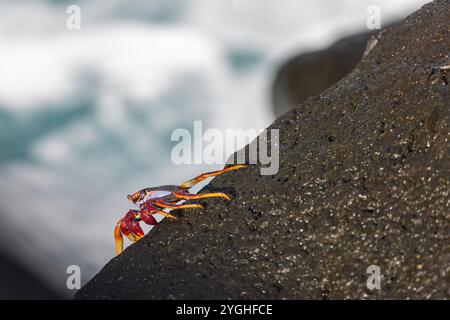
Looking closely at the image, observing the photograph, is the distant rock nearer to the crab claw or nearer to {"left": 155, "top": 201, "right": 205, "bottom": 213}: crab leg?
the crab claw

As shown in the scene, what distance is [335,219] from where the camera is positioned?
95.9 inches

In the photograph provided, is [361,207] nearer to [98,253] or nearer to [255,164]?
[255,164]

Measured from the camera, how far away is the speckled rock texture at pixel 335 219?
7.51 feet

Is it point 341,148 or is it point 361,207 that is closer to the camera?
point 361,207

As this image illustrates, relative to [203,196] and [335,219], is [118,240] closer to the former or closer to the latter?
[203,196]

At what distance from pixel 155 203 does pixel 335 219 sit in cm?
90

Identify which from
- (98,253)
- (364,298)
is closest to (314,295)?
(364,298)

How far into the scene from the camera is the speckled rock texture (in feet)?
7.51

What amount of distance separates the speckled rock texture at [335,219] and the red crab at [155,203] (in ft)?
0.18

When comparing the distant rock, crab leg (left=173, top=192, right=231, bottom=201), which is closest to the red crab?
crab leg (left=173, top=192, right=231, bottom=201)

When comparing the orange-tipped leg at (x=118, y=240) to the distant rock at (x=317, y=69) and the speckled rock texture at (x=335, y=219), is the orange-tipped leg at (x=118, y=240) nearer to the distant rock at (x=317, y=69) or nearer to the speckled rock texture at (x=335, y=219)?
the speckled rock texture at (x=335, y=219)

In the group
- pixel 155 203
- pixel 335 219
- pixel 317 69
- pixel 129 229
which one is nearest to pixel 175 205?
pixel 155 203
